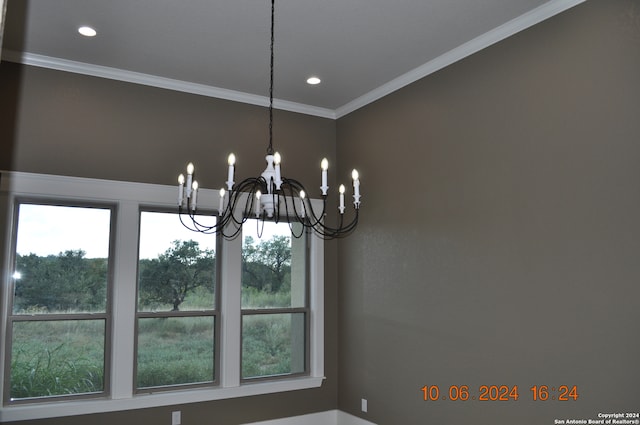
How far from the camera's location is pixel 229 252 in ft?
15.1

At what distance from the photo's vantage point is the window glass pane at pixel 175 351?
4238 millimetres

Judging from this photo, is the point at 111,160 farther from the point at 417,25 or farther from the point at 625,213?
the point at 625,213

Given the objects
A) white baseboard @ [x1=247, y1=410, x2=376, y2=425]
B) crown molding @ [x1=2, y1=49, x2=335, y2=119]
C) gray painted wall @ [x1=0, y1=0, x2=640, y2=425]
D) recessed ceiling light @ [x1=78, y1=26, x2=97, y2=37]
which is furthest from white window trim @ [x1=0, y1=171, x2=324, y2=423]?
recessed ceiling light @ [x1=78, y1=26, x2=97, y2=37]

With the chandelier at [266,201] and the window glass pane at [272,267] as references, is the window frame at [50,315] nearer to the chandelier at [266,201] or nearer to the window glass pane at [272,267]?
the chandelier at [266,201]

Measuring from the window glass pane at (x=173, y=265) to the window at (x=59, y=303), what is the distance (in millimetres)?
306

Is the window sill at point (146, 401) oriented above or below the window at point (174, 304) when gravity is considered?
below

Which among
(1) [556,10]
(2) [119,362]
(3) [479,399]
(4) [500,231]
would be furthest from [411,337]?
(1) [556,10]

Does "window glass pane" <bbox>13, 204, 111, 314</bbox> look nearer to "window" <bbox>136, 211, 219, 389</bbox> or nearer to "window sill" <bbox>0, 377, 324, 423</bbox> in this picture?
"window" <bbox>136, 211, 219, 389</bbox>

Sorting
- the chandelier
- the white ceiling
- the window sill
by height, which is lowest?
the window sill

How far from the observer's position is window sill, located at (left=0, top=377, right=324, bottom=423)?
368cm

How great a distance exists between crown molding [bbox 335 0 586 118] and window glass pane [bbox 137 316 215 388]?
246cm

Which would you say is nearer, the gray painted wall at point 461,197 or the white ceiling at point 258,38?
the gray painted wall at point 461,197

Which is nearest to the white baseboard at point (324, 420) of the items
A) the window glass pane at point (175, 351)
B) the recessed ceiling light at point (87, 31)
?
the window glass pane at point (175, 351)

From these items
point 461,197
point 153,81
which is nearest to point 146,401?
point 153,81
